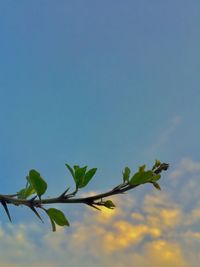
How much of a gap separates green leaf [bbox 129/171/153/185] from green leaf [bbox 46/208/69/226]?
65 cm

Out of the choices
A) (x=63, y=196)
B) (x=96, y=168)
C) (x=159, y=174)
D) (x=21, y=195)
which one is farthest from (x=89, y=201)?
(x=21, y=195)

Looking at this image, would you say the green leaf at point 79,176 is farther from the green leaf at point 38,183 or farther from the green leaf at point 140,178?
the green leaf at point 140,178

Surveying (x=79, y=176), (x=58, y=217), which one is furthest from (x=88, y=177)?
(x=58, y=217)

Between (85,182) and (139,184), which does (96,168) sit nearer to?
(85,182)

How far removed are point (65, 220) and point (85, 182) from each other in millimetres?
363

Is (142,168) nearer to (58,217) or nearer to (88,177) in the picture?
(88,177)

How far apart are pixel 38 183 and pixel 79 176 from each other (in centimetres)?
36

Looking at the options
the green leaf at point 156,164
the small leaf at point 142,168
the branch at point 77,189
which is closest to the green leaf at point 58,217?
the branch at point 77,189

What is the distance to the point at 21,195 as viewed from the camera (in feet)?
14.7

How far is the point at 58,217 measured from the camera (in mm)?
3902

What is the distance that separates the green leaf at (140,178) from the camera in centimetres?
383

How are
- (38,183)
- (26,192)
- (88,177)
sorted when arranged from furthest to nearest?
1. (26,192)
2. (88,177)
3. (38,183)

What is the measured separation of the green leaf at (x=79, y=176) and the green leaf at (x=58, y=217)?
0.29 m

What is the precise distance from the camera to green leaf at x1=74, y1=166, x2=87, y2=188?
3.91 metres
